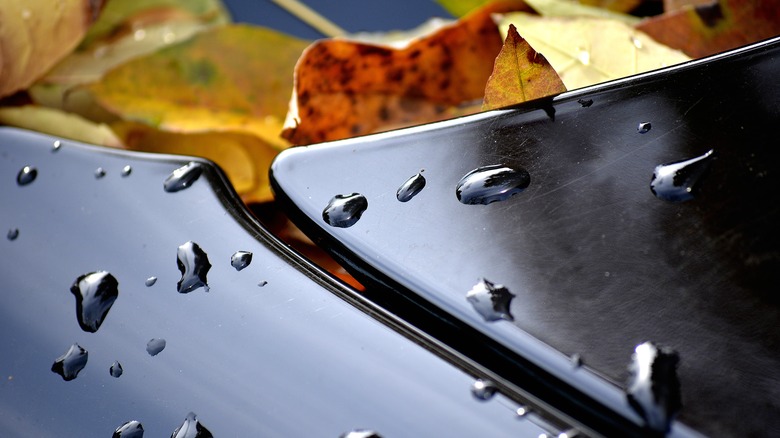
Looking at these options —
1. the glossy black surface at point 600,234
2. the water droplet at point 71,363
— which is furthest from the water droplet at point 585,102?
the water droplet at point 71,363

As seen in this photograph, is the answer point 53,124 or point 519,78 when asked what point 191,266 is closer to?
point 519,78

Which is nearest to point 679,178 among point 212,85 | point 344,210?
point 344,210

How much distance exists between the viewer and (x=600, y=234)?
0.32 metres

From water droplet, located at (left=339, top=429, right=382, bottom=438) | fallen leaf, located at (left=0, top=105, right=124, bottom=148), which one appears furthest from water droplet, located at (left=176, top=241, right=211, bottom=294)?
fallen leaf, located at (left=0, top=105, right=124, bottom=148)

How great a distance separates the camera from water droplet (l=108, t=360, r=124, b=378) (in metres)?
0.33

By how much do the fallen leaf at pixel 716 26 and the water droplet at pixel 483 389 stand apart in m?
0.40

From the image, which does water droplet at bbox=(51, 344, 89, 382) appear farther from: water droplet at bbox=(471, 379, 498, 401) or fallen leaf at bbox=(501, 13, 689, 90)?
fallen leaf at bbox=(501, 13, 689, 90)

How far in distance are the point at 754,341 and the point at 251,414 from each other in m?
0.24

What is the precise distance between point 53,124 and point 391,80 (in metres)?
0.38

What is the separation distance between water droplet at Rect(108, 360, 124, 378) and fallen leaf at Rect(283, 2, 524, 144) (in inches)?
10.0

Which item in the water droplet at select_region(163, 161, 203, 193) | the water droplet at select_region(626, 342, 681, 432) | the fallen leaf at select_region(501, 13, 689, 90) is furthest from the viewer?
the fallen leaf at select_region(501, 13, 689, 90)

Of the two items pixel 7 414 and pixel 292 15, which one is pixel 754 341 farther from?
pixel 292 15

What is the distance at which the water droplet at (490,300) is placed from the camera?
1.02ft

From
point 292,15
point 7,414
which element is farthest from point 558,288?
point 292,15
